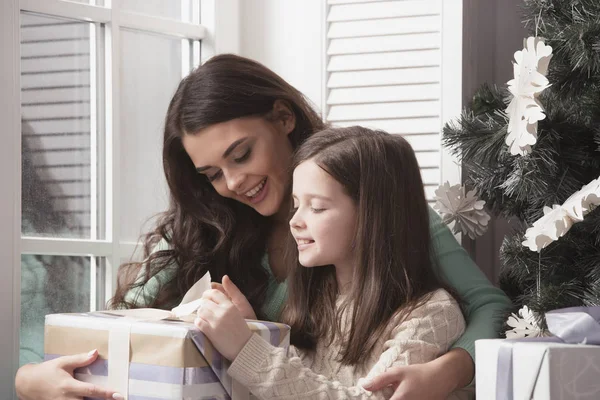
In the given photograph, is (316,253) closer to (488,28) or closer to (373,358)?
(373,358)

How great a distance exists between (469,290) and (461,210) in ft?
0.66

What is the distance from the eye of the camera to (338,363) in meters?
1.54

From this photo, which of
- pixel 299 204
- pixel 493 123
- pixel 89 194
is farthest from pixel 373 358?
pixel 89 194

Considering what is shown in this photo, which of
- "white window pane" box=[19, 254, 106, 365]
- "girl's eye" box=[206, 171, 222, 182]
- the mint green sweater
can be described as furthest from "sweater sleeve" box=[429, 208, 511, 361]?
"white window pane" box=[19, 254, 106, 365]

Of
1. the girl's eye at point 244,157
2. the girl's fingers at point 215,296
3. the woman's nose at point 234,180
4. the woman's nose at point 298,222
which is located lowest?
the girl's fingers at point 215,296

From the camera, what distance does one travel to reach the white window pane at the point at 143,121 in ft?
6.52

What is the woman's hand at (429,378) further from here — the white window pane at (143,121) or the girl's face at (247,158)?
the white window pane at (143,121)

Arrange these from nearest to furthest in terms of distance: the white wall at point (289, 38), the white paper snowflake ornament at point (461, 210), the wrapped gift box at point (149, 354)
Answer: the wrapped gift box at point (149, 354)
the white paper snowflake ornament at point (461, 210)
the white wall at point (289, 38)

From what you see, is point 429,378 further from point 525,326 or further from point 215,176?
point 215,176

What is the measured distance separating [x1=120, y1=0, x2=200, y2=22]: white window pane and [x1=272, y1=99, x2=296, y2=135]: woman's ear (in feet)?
1.36

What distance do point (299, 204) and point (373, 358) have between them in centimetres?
29

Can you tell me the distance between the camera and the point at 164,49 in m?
2.09

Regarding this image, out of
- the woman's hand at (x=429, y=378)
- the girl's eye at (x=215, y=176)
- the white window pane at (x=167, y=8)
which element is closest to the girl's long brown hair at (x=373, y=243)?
the woman's hand at (x=429, y=378)

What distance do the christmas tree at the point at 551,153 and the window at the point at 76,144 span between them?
2.51 feet
